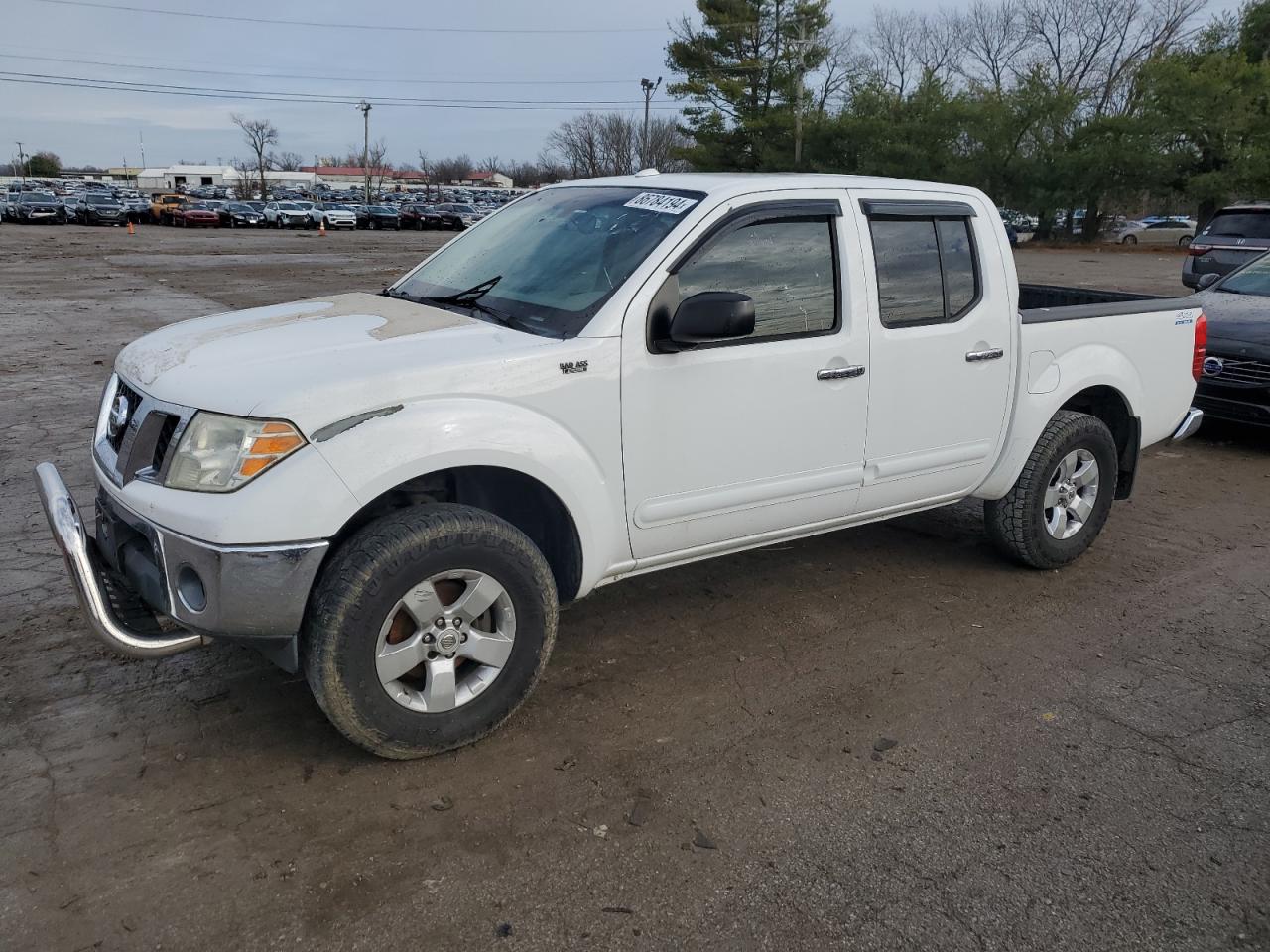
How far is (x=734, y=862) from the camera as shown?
2906 millimetres

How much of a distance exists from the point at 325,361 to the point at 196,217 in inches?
1977

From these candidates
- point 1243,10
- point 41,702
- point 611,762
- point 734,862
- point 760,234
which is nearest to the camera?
point 734,862

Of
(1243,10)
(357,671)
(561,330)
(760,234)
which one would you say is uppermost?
(1243,10)

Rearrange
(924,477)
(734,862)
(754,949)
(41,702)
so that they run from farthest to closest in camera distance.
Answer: (924,477)
(41,702)
(734,862)
(754,949)

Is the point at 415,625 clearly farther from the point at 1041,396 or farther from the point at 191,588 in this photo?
the point at 1041,396

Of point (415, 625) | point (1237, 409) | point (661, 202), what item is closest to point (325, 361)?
point (415, 625)

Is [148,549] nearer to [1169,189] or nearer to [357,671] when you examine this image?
[357,671]

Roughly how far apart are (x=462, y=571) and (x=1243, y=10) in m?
51.0

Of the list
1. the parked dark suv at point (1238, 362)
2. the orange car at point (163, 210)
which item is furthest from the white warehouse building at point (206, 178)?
the parked dark suv at point (1238, 362)

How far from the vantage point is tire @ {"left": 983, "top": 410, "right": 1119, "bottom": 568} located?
196 inches

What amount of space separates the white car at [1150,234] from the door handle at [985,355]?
39.9 metres

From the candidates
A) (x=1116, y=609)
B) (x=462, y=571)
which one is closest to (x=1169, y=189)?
(x=1116, y=609)

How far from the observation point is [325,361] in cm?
324

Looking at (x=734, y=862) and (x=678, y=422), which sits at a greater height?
(x=678, y=422)
